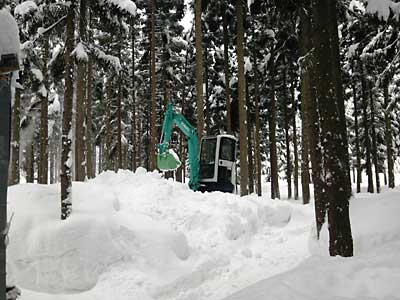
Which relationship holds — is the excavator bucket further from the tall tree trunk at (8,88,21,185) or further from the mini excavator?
the tall tree trunk at (8,88,21,185)

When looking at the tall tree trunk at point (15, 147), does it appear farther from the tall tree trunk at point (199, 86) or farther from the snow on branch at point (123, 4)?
the tall tree trunk at point (199, 86)

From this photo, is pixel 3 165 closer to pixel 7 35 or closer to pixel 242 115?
pixel 7 35

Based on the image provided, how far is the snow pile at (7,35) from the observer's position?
11.2 ft

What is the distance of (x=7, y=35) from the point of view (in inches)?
136

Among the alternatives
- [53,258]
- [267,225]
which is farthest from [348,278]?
[267,225]

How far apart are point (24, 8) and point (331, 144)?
865 cm

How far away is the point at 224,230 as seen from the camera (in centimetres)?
1020

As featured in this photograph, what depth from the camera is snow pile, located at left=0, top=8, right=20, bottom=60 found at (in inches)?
135

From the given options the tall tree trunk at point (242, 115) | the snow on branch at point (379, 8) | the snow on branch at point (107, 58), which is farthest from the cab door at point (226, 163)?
the snow on branch at point (379, 8)

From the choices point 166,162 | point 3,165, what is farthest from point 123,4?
point 3,165

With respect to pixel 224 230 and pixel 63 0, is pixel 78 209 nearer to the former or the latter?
pixel 224 230

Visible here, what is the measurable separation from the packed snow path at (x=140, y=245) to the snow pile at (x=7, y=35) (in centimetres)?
478

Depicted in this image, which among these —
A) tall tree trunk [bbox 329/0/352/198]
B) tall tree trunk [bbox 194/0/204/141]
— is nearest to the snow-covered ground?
tall tree trunk [bbox 329/0/352/198]

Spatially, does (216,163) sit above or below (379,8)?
below
